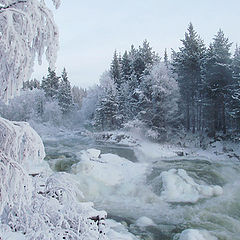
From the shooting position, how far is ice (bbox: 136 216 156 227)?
10.0 m

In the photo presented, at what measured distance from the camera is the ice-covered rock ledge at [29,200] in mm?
3486

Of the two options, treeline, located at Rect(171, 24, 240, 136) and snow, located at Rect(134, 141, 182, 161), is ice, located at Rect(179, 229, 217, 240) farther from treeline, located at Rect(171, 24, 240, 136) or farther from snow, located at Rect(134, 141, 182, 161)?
treeline, located at Rect(171, 24, 240, 136)

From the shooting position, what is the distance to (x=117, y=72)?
56062mm

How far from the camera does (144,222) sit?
10172mm

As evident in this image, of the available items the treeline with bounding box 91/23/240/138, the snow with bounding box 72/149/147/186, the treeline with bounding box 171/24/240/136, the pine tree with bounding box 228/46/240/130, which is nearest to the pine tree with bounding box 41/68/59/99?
the treeline with bounding box 91/23/240/138

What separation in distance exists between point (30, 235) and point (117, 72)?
5342cm

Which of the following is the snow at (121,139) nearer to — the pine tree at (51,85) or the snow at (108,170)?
the snow at (108,170)

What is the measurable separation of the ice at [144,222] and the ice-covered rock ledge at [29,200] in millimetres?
5127

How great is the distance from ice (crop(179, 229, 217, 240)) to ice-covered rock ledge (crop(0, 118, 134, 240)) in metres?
4.61

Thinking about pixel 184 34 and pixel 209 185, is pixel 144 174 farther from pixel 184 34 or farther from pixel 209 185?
pixel 184 34

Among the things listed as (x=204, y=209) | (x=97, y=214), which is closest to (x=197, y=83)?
(x=204, y=209)

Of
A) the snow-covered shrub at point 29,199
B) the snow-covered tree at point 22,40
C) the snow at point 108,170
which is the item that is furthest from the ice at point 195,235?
the snow-covered tree at point 22,40

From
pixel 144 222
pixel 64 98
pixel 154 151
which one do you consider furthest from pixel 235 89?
pixel 64 98

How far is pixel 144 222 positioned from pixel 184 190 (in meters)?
4.00
